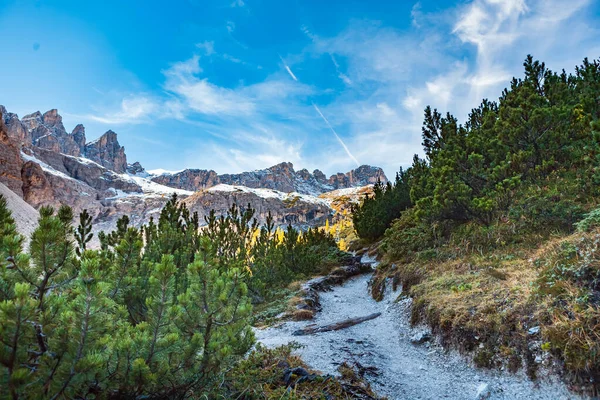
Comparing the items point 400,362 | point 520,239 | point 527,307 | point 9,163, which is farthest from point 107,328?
point 9,163

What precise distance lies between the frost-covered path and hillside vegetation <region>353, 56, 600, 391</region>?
272 mm

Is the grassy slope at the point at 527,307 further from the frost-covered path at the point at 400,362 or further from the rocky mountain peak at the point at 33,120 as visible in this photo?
the rocky mountain peak at the point at 33,120

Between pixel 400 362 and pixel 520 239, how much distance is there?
503 centimetres

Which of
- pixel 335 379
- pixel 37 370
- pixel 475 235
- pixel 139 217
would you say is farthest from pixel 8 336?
pixel 139 217

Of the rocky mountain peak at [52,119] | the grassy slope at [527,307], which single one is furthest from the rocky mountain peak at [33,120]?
the grassy slope at [527,307]

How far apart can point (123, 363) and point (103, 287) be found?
62cm

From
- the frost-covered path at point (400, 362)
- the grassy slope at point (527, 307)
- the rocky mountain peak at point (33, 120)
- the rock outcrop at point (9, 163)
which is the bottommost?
the frost-covered path at point (400, 362)

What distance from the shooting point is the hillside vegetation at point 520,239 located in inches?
166

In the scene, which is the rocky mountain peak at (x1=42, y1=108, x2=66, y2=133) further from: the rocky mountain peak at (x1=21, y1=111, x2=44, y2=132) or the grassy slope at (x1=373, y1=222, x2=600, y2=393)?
the grassy slope at (x1=373, y1=222, x2=600, y2=393)

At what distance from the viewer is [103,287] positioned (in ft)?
6.68

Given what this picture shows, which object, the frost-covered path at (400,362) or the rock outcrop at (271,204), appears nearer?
the frost-covered path at (400,362)

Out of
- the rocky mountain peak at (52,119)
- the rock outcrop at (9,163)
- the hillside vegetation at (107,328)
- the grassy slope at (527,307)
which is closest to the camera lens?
the hillside vegetation at (107,328)

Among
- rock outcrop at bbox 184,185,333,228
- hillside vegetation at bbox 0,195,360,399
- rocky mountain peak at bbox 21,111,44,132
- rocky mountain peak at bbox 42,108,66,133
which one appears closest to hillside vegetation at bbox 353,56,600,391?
hillside vegetation at bbox 0,195,360,399

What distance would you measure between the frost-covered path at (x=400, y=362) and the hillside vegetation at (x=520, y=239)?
27 centimetres
